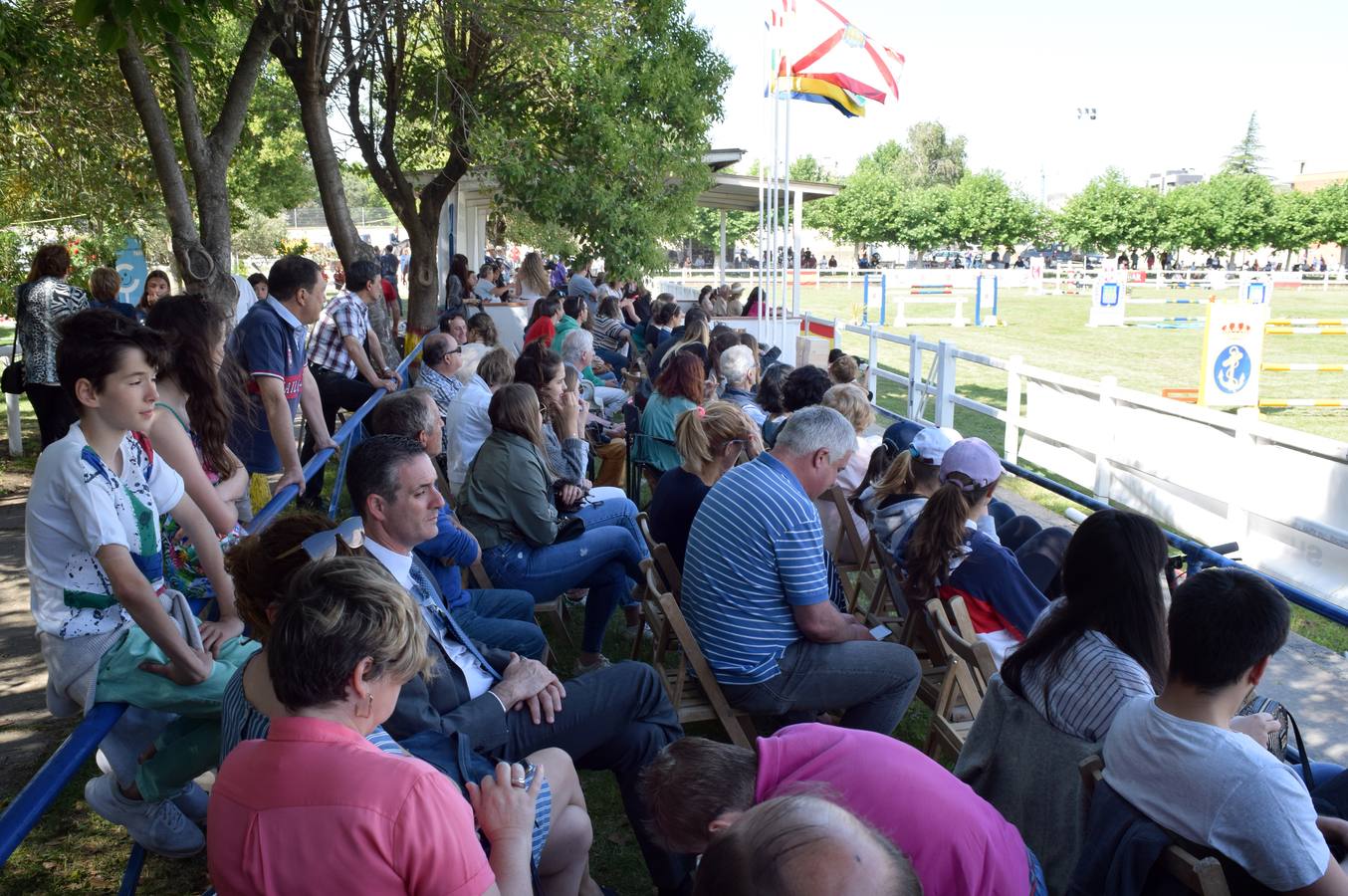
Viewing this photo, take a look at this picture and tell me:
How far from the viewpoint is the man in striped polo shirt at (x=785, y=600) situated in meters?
3.61

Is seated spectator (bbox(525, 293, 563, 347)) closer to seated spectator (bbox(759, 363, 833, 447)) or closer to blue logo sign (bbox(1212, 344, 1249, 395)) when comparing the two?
seated spectator (bbox(759, 363, 833, 447))

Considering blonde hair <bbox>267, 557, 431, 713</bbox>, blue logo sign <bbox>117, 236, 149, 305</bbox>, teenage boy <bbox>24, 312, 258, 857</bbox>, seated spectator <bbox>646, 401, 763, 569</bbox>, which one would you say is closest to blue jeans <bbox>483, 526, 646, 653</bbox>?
seated spectator <bbox>646, 401, 763, 569</bbox>

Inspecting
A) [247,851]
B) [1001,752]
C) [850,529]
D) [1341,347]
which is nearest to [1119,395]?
[850,529]

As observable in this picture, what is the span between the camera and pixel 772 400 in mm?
7020

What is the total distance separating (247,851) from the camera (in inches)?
74.8

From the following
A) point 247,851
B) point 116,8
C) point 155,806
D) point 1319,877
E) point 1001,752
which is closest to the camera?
point 247,851

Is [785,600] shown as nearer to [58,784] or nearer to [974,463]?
[974,463]

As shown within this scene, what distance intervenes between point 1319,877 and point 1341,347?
27.4 m

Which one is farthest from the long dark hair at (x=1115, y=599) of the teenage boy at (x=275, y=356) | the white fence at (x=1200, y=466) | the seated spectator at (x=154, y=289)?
the seated spectator at (x=154, y=289)

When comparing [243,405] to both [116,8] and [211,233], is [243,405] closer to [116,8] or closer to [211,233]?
[116,8]

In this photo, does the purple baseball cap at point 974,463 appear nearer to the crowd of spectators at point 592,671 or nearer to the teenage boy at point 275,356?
the crowd of spectators at point 592,671

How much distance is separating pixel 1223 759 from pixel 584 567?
316 cm

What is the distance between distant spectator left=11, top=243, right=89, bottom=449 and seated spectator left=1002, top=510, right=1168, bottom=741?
734 cm

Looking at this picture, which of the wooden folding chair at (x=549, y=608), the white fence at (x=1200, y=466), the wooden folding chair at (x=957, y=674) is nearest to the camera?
the wooden folding chair at (x=957, y=674)
